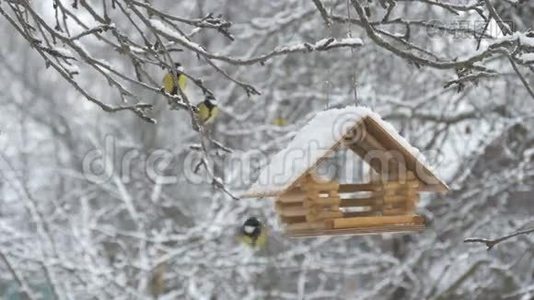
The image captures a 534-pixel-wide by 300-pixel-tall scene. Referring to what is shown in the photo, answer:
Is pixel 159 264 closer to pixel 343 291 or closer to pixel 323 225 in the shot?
pixel 343 291

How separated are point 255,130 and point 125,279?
4.52ft

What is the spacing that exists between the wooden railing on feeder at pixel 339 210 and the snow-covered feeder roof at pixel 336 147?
7 centimetres

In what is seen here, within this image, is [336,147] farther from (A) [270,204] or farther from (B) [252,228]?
(A) [270,204]

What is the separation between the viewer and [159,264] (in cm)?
584

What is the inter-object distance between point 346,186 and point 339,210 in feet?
0.56

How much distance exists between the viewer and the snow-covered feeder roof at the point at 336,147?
2.66 metres

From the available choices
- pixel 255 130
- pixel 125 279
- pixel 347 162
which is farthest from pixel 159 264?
pixel 347 162

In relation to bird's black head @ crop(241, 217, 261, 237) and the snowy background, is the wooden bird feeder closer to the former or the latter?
bird's black head @ crop(241, 217, 261, 237)

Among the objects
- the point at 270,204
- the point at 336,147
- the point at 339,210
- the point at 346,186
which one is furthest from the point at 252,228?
the point at 270,204

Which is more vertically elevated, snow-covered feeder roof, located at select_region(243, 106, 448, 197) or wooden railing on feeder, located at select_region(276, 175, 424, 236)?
snow-covered feeder roof, located at select_region(243, 106, 448, 197)

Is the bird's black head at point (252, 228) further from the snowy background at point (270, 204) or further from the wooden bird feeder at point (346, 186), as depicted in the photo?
the snowy background at point (270, 204)

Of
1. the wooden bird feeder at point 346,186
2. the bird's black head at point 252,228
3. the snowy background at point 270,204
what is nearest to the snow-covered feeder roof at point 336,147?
the wooden bird feeder at point 346,186

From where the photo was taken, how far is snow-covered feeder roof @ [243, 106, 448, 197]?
2.66 meters

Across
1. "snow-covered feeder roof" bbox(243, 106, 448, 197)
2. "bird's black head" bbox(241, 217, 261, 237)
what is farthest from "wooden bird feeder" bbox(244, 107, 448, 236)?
"bird's black head" bbox(241, 217, 261, 237)
